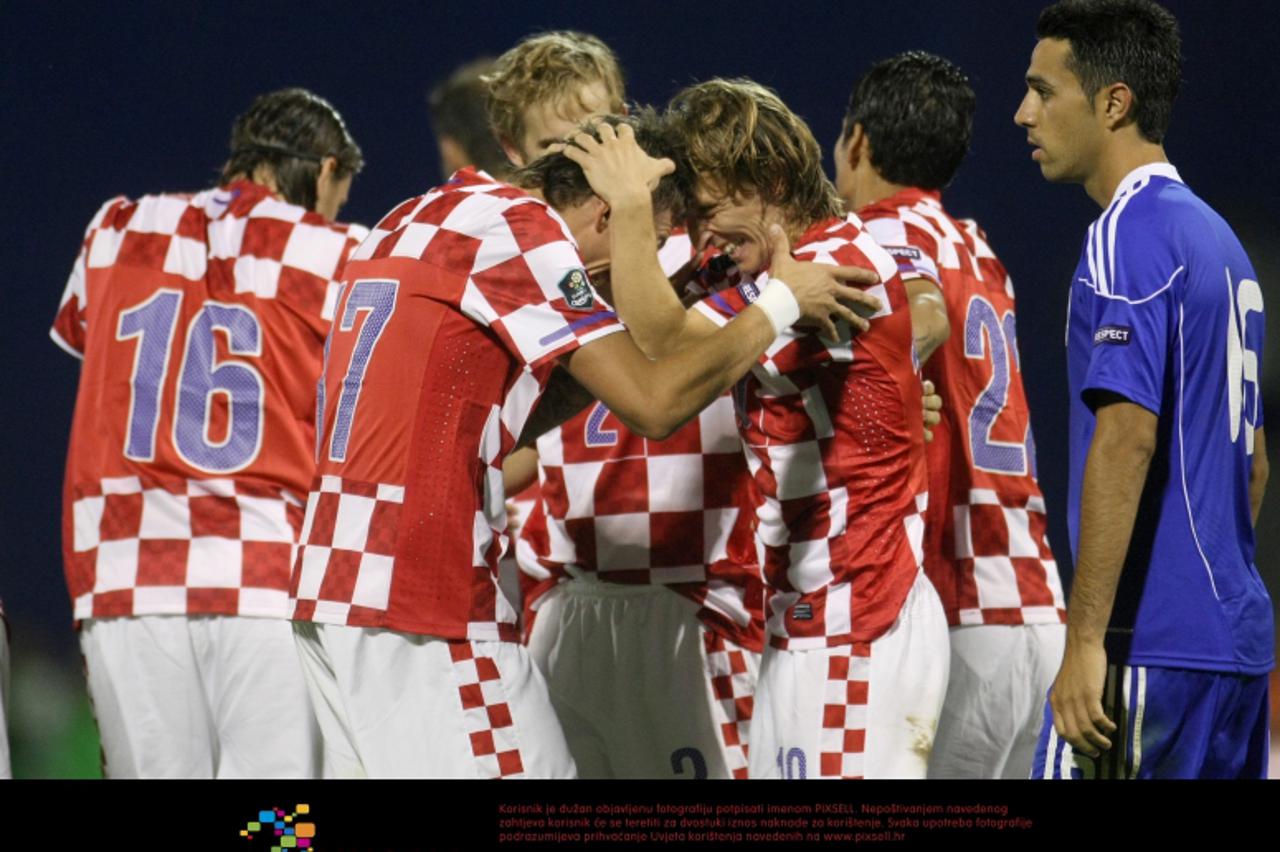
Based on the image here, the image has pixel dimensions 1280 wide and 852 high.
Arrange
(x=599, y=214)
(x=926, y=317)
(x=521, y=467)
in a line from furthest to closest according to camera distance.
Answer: (x=521, y=467) → (x=926, y=317) → (x=599, y=214)

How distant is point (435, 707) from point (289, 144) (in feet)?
6.61

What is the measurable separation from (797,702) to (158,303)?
189 centimetres

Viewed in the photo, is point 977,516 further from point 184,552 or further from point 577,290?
point 184,552

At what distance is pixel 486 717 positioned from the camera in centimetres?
238

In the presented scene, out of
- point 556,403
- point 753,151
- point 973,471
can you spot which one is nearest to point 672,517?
point 556,403

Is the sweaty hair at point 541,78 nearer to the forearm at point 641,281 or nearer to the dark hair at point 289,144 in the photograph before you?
the dark hair at point 289,144

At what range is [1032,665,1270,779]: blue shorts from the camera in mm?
2340

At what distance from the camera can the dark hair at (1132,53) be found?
8.21 ft

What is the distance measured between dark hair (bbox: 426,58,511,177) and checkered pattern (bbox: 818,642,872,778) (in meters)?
1.79

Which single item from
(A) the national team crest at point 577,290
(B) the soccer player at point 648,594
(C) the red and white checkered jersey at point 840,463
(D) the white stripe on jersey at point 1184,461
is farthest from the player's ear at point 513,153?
(D) the white stripe on jersey at point 1184,461

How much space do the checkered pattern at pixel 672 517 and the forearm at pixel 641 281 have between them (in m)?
0.66

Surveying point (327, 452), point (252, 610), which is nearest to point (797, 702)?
point (327, 452)

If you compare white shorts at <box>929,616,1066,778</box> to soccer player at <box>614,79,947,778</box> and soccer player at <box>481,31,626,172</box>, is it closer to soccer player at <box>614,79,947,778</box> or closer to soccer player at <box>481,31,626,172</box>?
soccer player at <box>614,79,947,778</box>
